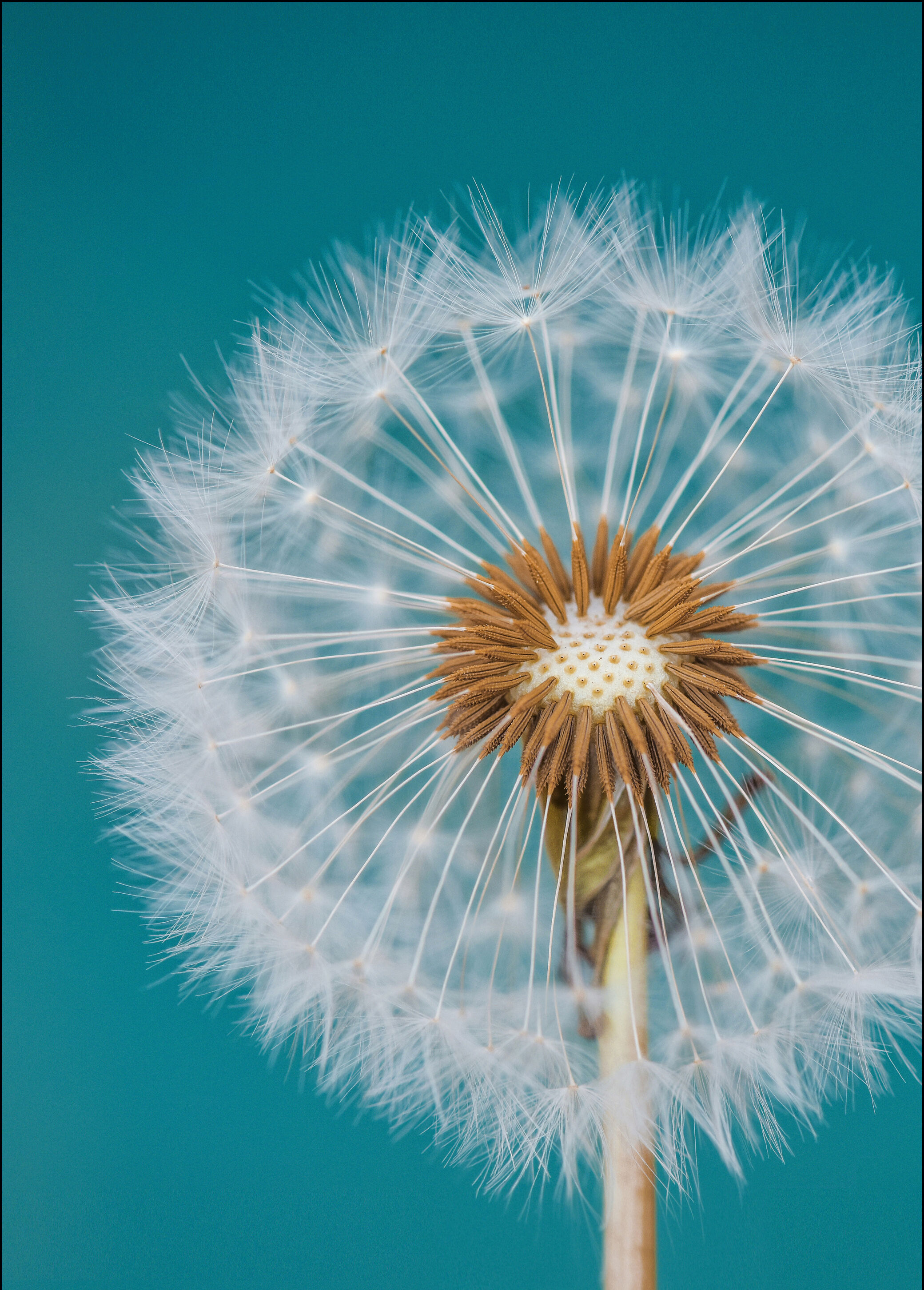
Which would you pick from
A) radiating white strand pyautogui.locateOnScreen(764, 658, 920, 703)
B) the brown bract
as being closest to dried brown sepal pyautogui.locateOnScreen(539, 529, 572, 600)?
the brown bract

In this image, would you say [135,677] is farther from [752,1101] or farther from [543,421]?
[752,1101]

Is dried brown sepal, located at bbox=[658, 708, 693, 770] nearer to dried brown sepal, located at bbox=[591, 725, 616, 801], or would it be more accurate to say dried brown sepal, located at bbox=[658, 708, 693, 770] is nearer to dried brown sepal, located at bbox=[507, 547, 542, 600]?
dried brown sepal, located at bbox=[591, 725, 616, 801]

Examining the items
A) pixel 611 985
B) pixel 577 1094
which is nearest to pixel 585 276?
pixel 611 985

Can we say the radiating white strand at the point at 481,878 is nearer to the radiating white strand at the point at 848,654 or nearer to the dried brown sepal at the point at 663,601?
the dried brown sepal at the point at 663,601

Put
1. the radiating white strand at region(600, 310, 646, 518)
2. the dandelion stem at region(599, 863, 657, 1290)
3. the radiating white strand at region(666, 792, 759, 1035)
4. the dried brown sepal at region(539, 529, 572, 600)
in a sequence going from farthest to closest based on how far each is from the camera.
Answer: the radiating white strand at region(600, 310, 646, 518) → the dried brown sepal at region(539, 529, 572, 600) → the radiating white strand at region(666, 792, 759, 1035) → the dandelion stem at region(599, 863, 657, 1290)

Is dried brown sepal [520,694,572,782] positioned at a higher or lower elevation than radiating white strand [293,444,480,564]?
lower

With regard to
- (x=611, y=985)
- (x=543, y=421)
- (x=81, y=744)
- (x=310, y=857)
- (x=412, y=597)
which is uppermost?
(x=543, y=421)
